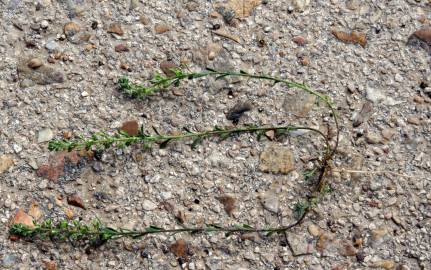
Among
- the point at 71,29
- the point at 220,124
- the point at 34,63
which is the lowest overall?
the point at 220,124

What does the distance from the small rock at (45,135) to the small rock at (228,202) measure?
931 millimetres

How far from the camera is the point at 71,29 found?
3.72 meters

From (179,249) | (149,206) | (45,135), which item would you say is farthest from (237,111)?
(45,135)

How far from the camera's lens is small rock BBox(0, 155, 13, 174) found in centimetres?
344

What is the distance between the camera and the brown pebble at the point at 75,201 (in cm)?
340

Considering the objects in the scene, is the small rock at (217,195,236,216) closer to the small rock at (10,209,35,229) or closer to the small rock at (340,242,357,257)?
the small rock at (340,242,357,257)

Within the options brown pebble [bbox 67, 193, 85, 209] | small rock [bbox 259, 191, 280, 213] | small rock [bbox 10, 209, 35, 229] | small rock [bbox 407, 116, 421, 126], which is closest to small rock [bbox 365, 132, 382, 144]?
small rock [bbox 407, 116, 421, 126]

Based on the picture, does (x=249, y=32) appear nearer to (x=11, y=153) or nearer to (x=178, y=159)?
(x=178, y=159)

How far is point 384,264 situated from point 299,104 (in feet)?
3.03

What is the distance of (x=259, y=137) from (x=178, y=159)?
435 millimetres

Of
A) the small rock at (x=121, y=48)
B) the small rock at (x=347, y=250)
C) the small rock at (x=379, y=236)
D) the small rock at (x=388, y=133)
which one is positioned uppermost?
the small rock at (x=121, y=48)

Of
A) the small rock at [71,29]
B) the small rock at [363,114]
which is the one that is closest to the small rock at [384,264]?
the small rock at [363,114]

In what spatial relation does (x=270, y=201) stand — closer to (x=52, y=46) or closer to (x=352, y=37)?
(x=352, y=37)

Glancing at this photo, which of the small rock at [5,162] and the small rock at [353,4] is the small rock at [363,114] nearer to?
the small rock at [353,4]
